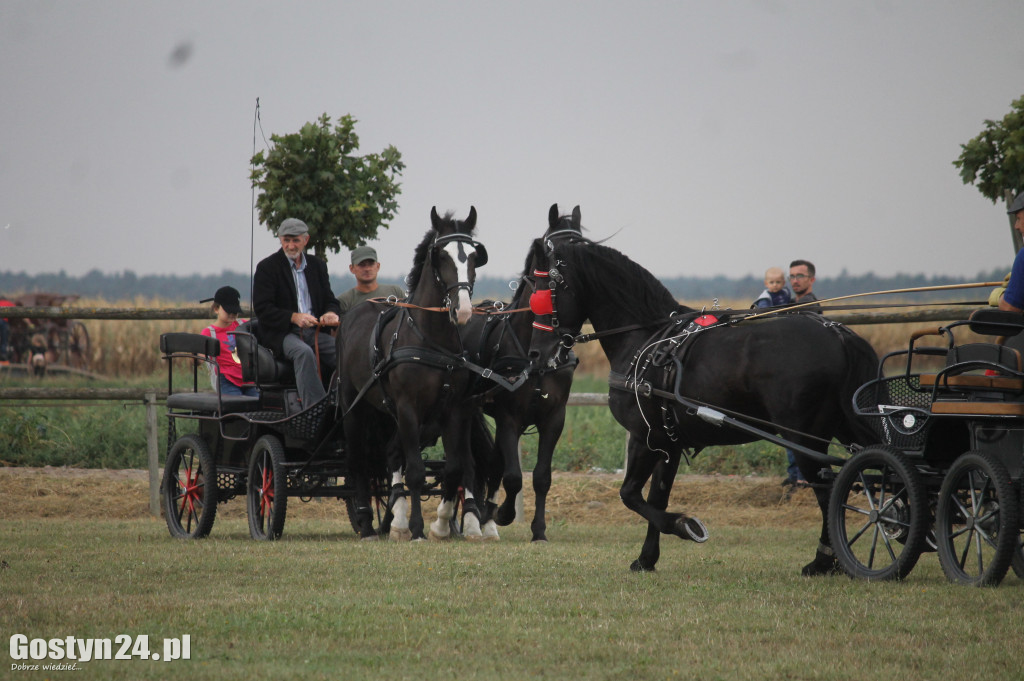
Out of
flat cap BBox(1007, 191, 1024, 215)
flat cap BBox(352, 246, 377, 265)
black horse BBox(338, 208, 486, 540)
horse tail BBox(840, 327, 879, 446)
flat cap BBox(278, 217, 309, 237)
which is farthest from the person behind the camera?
flat cap BBox(352, 246, 377, 265)

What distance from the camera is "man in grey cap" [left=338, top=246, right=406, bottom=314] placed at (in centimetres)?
1087

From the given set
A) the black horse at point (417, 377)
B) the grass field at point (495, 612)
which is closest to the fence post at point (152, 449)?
the grass field at point (495, 612)

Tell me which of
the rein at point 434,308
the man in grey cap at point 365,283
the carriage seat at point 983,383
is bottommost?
the carriage seat at point 983,383

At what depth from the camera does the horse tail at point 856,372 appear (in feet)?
21.9

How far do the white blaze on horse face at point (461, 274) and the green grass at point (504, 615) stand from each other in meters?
1.70

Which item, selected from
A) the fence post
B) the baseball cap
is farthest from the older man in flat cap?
the fence post

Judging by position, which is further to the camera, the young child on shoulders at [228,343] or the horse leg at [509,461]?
the young child on shoulders at [228,343]

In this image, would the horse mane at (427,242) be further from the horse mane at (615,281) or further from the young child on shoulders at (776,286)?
the young child on shoulders at (776,286)

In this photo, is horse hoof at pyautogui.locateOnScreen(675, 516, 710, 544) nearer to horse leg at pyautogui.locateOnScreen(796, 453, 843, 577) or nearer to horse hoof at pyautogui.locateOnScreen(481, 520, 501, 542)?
horse leg at pyautogui.locateOnScreen(796, 453, 843, 577)

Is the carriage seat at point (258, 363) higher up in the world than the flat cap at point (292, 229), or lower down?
lower down

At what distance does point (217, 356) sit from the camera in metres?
9.85

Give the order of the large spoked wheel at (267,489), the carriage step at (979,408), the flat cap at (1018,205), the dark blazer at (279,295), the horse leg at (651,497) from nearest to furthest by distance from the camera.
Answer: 1. the carriage step at (979,408)
2. the flat cap at (1018,205)
3. the horse leg at (651,497)
4. the large spoked wheel at (267,489)
5. the dark blazer at (279,295)

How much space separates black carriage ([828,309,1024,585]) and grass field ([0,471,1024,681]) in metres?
0.22

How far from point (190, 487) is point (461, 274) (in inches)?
123
